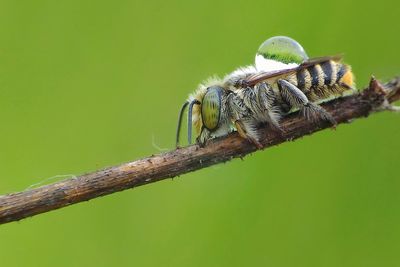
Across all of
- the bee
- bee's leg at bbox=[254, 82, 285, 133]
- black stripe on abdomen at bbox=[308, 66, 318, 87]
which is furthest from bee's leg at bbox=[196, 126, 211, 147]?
black stripe on abdomen at bbox=[308, 66, 318, 87]

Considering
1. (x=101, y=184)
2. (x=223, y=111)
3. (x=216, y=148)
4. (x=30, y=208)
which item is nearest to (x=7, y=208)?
(x=30, y=208)

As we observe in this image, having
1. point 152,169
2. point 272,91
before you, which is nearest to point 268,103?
point 272,91

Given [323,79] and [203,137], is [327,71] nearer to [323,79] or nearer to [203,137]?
[323,79]

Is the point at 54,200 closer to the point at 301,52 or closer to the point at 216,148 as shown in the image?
the point at 216,148

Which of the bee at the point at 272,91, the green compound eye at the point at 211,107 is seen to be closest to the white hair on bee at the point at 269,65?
the bee at the point at 272,91

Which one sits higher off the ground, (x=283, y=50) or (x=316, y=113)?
(x=283, y=50)

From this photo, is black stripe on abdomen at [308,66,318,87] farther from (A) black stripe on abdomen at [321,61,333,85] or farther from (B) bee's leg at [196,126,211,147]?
(B) bee's leg at [196,126,211,147]

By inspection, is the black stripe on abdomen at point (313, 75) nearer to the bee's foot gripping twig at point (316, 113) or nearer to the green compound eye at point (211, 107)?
the bee's foot gripping twig at point (316, 113)
